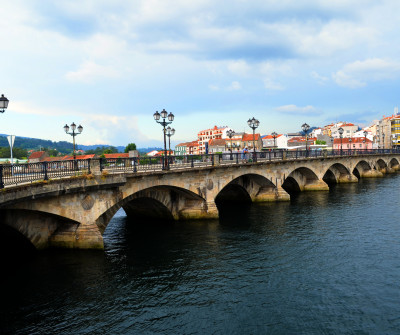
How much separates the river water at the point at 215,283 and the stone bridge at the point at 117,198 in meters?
1.48

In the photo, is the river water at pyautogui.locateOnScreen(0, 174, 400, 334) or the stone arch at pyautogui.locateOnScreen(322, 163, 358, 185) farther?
the stone arch at pyautogui.locateOnScreen(322, 163, 358, 185)

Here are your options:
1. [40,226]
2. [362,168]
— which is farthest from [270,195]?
[362,168]

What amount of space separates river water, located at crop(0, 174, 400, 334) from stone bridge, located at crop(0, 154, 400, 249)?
4.84 ft

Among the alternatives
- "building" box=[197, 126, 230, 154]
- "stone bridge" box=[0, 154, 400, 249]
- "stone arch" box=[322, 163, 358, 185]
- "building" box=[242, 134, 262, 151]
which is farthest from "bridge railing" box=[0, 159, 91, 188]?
"building" box=[197, 126, 230, 154]

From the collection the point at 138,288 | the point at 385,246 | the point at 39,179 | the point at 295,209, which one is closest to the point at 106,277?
the point at 138,288

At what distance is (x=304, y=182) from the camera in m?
46.6

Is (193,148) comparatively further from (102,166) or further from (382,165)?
(102,166)

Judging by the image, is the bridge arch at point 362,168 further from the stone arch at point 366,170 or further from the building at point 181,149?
the building at point 181,149

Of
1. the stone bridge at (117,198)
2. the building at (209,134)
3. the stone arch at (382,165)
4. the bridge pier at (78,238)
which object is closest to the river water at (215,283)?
the bridge pier at (78,238)

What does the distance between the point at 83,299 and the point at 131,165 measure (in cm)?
961

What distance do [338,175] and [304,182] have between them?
14.1 meters

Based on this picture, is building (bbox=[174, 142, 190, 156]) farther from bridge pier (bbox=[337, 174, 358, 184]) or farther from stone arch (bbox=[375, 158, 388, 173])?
bridge pier (bbox=[337, 174, 358, 184])

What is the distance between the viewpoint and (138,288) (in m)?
15.2

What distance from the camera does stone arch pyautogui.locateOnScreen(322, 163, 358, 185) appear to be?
2229 inches
